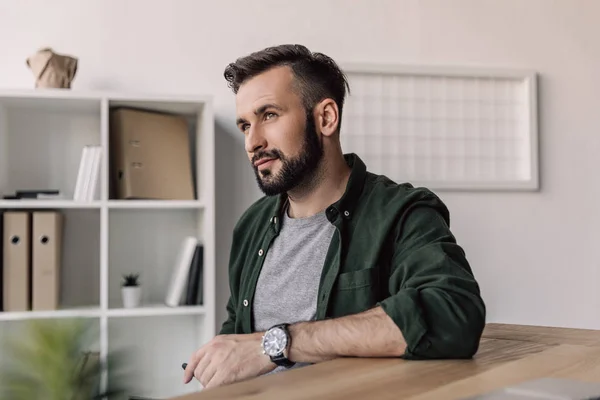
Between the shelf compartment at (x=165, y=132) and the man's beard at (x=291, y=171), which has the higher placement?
the shelf compartment at (x=165, y=132)

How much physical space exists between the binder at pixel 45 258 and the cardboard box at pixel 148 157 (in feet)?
0.91

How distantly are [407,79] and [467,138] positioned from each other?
0.39 metres

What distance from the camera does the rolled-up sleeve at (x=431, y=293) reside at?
1266 millimetres

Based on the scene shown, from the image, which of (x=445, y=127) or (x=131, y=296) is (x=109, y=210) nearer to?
(x=131, y=296)

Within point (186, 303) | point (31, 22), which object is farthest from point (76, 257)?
point (31, 22)

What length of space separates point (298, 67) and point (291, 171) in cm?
31

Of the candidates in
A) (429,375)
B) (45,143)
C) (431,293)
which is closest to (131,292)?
(45,143)

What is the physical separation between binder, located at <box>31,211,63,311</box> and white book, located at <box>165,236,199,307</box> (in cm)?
41

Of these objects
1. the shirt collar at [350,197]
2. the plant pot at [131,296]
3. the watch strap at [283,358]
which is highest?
the shirt collar at [350,197]

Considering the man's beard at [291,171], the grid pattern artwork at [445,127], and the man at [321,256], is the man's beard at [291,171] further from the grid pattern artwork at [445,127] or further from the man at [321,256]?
the grid pattern artwork at [445,127]

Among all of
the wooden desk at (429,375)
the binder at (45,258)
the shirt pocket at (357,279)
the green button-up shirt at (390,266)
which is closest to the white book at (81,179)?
the binder at (45,258)

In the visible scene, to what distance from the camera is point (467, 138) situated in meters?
3.37

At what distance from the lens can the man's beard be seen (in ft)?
6.42

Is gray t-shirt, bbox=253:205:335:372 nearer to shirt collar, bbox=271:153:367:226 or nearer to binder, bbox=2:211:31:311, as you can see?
shirt collar, bbox=271:153:367:226
